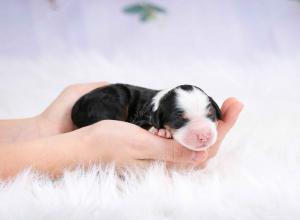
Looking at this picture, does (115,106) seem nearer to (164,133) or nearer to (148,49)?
(164,133)

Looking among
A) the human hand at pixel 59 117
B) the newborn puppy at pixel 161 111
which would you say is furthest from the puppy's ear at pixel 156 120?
the human hand at pixel 59 117

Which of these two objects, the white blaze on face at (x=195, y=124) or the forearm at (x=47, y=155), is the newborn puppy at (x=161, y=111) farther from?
the forearm at (x=47, y=155)

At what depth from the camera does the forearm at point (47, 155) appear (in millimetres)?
2066

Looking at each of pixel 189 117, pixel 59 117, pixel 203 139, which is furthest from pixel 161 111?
pixel 59 117

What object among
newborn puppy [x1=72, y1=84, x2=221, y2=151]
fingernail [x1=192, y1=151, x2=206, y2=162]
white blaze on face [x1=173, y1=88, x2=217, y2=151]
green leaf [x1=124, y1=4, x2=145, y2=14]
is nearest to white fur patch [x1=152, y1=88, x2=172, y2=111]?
newborn puppy [x1=72, y1=84, x2=221, y2=151]

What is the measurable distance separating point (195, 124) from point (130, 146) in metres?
0.25

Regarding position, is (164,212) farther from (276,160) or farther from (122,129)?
(276,160)

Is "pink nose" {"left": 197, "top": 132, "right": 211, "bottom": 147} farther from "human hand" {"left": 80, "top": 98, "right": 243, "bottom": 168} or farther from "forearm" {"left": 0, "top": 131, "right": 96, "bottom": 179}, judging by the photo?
"forearm" {"left": 0, "top": 131, "right": 96, "bottom": 179}

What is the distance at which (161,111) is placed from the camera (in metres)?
2.20

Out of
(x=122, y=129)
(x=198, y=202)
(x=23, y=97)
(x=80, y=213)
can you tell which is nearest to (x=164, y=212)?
(x=198, y=202)

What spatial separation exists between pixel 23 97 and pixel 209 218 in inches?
71.8

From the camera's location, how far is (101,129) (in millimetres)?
2133

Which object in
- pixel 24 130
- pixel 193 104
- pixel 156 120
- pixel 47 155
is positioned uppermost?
pixel 193 104

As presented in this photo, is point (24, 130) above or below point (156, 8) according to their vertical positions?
below
